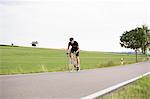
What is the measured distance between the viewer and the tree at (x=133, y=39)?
3353 inches

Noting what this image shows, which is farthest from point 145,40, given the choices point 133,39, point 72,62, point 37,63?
point 72,62

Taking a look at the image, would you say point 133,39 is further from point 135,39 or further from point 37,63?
point 37,63

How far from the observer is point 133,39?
86250 mm

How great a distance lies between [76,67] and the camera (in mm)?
21109

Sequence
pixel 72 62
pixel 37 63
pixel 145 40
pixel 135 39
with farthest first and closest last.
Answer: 1. pixel 145 40
2. pixel 135 39
3. pixel 37 63
4. pixel 72 62

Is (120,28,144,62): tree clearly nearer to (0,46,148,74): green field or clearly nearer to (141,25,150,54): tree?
(141,25,150,54): tree

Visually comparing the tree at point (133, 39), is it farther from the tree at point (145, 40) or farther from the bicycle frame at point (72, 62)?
the bicycle frame at point (72, 62)

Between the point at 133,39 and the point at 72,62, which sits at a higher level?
the point at 133,39

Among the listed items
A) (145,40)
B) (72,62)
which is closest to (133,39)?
(145,40)

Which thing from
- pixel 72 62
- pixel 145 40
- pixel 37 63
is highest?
pixel 145 40

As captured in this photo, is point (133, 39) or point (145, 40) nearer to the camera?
point (133, 39)

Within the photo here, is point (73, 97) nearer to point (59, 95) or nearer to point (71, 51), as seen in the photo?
point (59, 95)

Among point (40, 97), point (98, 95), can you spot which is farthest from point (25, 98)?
point (98, 95)

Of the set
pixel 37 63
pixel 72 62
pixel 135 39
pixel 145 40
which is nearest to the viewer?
pixel 72 62
